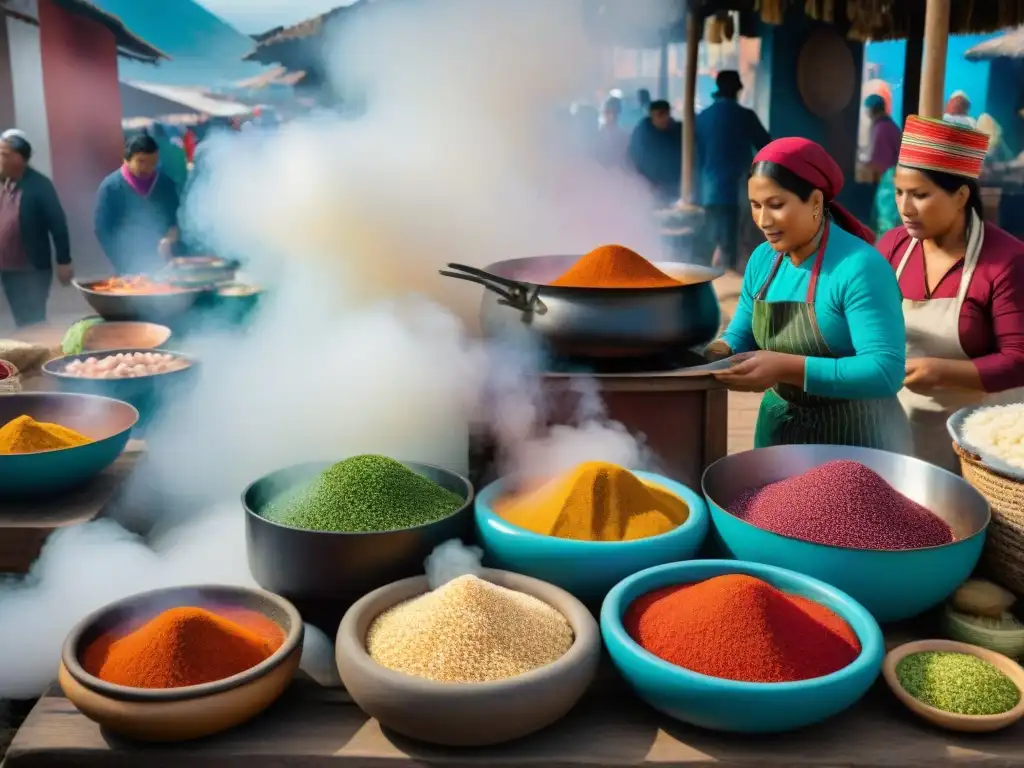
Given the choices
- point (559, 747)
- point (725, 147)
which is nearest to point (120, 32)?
point (725, 147)

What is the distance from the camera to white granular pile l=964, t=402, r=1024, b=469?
51.2 inches

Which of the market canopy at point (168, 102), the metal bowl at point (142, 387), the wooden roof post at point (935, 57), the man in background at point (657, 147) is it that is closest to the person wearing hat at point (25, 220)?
the metal bowl at point (142, 387)

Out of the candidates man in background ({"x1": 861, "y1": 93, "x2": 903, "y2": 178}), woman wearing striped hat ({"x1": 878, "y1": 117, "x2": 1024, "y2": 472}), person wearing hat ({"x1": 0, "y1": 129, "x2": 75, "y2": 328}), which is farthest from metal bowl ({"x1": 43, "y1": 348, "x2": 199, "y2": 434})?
man in background ({"x1": 861, "y1": 93, "x2": 903, "y2": 178})

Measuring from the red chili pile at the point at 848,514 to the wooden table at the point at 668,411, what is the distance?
320mm

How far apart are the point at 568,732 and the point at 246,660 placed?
369 millimetres

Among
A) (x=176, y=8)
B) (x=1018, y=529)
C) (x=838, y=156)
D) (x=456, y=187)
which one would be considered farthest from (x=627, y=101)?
(x=1018, y=529)

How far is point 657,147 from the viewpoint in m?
7.18

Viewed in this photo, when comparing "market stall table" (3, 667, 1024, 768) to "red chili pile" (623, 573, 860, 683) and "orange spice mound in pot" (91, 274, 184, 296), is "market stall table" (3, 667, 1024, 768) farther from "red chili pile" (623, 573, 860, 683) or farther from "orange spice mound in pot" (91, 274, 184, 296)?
"orange spice mound in pot" (91, 274, 184, 296)

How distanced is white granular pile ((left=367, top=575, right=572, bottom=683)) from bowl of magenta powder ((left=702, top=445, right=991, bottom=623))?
12.5 inches

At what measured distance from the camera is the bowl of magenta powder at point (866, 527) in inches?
44.5

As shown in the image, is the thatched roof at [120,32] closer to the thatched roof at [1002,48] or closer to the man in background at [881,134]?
the man in background at [881,134]

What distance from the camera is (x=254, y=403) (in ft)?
5.63

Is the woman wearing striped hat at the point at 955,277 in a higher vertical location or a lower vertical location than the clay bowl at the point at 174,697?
higher

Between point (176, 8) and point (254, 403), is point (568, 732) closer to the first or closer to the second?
point (254, 403)
